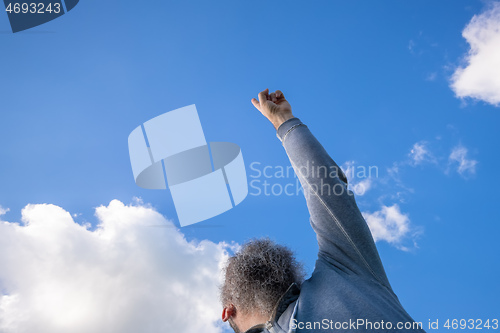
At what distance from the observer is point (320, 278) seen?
2.35m

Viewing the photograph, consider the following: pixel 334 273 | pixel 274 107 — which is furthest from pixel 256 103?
pixel 334 273

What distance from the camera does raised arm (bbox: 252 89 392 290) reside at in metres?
2.36

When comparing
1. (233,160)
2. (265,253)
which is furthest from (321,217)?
(233,160)

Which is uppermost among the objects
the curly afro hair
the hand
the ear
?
the hand

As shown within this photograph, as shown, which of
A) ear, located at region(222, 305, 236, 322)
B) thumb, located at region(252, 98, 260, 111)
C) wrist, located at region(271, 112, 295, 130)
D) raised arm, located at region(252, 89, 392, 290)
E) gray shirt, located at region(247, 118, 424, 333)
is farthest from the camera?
thumb, located at region(252, 98, 260, 111)

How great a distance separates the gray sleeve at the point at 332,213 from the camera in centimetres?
236

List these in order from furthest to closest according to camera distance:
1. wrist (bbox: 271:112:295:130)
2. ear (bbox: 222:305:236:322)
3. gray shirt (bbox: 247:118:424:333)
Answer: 1. wrist (bbox: 271:112:295:130)
2. ear (bbox: 222:305:236:322)
3. gray shirt (bbox: 247:118:424:333)

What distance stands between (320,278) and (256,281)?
386 millimetres

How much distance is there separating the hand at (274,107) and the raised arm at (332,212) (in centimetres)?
23

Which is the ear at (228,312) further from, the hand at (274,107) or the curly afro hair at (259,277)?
the hand at (274,107)

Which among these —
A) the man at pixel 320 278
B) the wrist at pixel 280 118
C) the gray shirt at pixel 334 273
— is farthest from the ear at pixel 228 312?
the wrist at pixel 280 118

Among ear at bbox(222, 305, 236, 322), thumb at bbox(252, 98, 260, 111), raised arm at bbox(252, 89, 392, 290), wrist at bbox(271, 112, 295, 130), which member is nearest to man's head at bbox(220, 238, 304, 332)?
ear at bbox(222, 305, 236, 322)

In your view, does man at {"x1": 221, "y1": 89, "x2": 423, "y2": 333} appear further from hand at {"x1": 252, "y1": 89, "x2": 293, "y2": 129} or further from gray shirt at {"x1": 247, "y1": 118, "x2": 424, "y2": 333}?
hand at {"x1": 252, "y1": 89, "x2": 293, "y2": 129}

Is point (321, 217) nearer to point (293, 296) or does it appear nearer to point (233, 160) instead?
point (293, 296)
